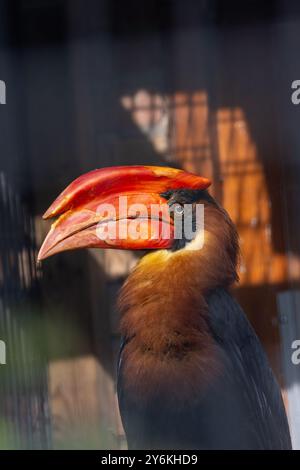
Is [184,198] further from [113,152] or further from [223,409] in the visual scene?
[223,409]

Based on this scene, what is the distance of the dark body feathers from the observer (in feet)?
4.36

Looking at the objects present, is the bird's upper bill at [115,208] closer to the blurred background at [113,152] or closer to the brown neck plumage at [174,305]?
the brown neck plumage at [174,305]

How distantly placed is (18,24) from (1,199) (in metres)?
0.33

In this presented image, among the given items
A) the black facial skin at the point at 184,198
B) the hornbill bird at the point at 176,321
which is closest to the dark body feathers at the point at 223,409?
the hornbill bird at the point at 176,321

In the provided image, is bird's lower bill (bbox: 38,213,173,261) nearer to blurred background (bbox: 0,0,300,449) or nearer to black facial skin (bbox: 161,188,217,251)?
black facial skin (bbox: 161,188,217,251)

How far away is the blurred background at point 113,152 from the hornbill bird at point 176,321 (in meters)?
0.16

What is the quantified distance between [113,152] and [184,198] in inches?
9.7

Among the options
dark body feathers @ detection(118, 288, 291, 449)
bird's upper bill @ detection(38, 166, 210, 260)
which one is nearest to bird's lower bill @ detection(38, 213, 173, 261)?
bird's upper bill @ detection(38, 166, 210, 260)

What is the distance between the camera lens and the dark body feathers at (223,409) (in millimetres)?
1328

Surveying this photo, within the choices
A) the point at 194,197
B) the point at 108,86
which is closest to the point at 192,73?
the point at 108,86

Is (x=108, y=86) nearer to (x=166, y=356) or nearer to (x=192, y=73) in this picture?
(x=192, y=73)

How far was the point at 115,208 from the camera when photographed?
1325 millimetres

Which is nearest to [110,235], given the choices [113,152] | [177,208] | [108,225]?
[108,225]

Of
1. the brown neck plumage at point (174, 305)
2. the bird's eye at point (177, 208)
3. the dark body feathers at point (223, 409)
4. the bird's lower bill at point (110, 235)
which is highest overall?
the bird's eye at point (177, 208)
